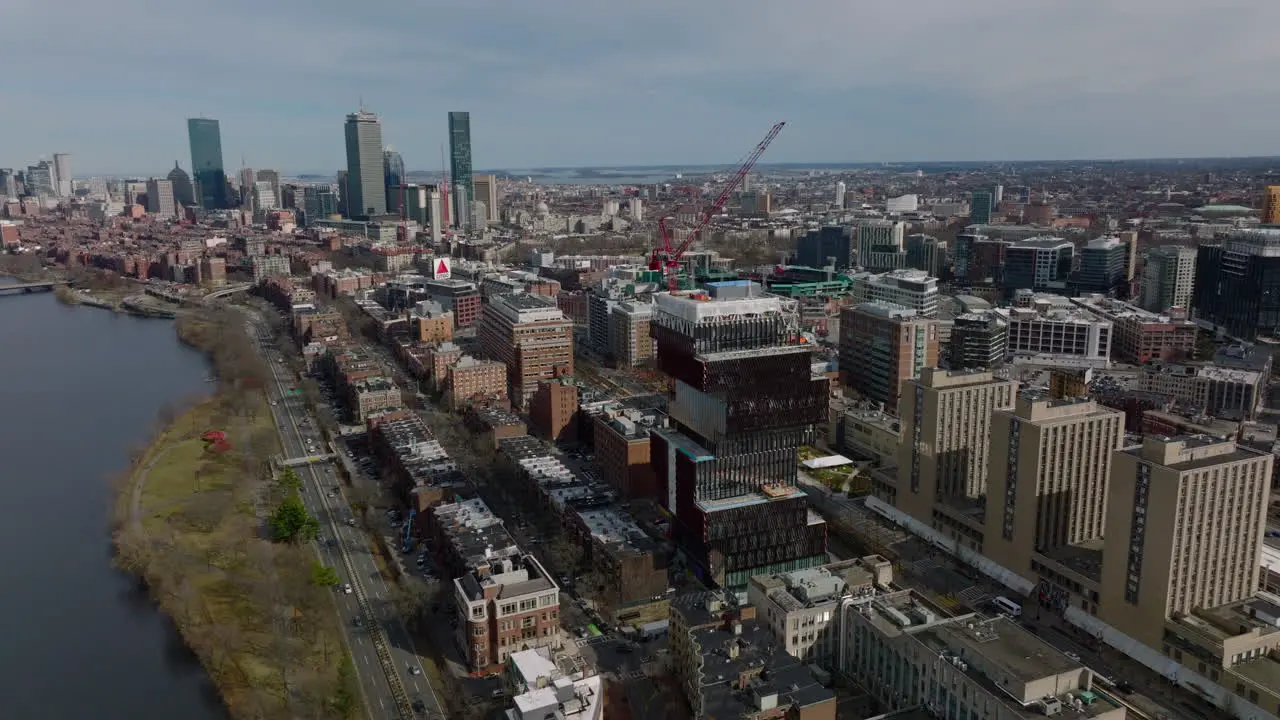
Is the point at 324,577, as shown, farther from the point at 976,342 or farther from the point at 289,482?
the point at 976,342


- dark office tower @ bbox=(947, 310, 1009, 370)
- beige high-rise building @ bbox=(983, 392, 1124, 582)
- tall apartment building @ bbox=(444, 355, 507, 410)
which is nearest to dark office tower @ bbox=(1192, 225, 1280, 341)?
dark office tower @ bbox=(947, 310, 1009, 370)

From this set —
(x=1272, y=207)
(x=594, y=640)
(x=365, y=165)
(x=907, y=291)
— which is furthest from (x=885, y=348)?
(x=365, y=165)

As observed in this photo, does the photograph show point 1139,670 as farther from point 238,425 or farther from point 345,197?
point 345,197

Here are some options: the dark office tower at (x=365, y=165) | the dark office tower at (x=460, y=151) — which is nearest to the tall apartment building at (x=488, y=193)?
the dark office tower at (x=460, y=151)

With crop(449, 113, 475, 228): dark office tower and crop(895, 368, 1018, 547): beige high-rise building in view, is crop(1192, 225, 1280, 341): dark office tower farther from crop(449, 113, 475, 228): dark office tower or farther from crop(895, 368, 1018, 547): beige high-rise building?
crop(449, 113, 475, 228): dark office tower

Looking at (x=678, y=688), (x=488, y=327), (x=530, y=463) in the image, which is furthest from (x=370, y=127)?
(x=678, y=688)

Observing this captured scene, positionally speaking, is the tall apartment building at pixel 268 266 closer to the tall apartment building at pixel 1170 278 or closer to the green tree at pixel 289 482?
the green tree at pixel 289 482

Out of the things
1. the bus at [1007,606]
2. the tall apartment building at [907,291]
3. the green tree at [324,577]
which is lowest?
the bus at [1007,606]
